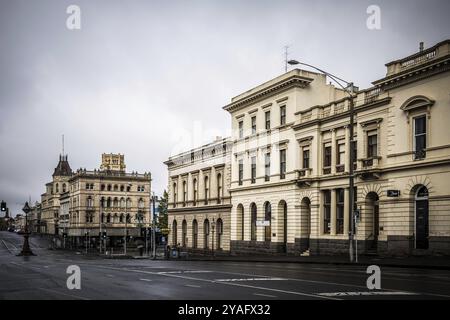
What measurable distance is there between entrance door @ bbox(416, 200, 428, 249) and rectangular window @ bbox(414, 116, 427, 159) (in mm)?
2830

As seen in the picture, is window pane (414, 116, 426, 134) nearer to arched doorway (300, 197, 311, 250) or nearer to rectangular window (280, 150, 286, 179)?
arched doorway (300, 197, 311, 250)

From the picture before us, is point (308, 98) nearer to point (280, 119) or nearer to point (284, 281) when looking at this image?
point (280, 119)

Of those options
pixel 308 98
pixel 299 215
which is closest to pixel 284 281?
pixel 299 215

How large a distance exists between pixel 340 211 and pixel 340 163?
3.44m

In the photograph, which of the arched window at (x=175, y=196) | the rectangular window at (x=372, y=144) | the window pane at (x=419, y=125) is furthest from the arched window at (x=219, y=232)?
the window pane at (x=419, y=125)

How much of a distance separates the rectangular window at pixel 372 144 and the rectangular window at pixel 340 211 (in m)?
4.00

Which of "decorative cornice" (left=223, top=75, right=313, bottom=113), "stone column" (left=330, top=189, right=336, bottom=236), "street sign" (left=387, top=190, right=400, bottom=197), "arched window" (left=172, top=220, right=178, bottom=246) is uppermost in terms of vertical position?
"decorative cornice" (left=223, top=75, right=313, bottom=113)

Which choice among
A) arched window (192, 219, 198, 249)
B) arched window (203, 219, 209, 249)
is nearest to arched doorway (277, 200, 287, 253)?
arched window (203, 219, 209, 249)

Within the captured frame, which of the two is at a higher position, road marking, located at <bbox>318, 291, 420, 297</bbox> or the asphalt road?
road marking, located at <bbox>318, 291, 420, 297</bbox>

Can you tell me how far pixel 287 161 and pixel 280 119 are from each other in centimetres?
393

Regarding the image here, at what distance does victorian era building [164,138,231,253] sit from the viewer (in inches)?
2279

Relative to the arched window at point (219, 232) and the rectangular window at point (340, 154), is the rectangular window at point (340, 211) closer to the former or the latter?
the rectangular window at point (340, 154)

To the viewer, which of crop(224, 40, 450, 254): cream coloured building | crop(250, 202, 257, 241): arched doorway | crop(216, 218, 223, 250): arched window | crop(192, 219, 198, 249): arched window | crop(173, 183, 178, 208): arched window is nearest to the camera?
crop(224, 40, 450, 254): cream coloured building

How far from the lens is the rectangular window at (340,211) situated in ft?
131
